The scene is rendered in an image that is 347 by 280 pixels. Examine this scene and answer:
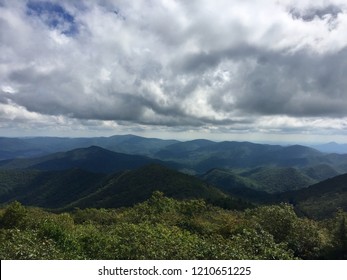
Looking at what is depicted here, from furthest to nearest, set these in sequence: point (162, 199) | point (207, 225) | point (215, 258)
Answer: point (162, 199), point (207, 225), point (215, 258)

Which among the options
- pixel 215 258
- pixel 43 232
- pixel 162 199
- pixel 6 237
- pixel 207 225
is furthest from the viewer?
pixel 162 199

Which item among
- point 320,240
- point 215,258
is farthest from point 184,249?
point 320,240

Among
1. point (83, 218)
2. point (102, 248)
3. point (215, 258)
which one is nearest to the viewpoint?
point (215, 258)

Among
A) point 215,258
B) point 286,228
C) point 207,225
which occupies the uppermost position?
point 215,258

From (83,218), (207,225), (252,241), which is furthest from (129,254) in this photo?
(83,218)

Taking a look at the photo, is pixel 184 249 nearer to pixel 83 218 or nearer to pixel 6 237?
pixel 6 237

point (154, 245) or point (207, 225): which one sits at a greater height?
point (154, 245)

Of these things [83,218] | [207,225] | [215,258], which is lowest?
[83,218]
